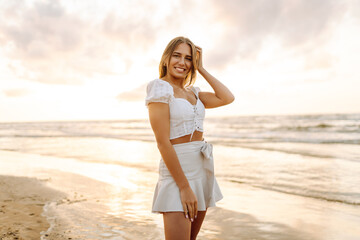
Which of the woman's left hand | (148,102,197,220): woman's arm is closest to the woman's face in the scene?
the woman's left hand

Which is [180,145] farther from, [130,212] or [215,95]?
[130,212]

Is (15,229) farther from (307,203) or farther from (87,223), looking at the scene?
(307,203)

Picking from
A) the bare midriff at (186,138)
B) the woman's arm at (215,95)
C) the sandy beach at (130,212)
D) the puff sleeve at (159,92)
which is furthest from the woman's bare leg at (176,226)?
the sandy beach at (130,212)

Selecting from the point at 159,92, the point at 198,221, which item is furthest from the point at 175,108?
the point at 198,221

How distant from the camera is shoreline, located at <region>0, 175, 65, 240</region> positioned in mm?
4211

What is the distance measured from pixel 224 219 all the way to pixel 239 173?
4148mm

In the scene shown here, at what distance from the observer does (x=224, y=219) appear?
505cm

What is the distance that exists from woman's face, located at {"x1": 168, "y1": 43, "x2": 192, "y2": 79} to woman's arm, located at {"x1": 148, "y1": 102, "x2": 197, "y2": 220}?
0.39 meters

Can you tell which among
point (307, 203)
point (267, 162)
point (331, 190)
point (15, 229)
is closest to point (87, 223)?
point (15, 229)

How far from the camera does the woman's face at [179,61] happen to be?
7.93 ft

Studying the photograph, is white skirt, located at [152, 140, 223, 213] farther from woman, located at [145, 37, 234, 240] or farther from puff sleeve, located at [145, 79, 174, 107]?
puff sleeve, located at [145, 79, 174, 107]

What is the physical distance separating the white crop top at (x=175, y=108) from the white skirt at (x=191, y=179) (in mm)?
112

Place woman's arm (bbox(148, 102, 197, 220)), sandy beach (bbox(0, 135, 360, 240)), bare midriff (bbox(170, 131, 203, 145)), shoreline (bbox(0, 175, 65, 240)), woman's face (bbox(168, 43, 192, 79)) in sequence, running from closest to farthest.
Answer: woman's arm (bbox(148, 102, 197, 220)) → bare midriff (bbox(170, 131, 203, 145)) → woman's face (bbox(168, 43, 192, 79)) → shoreline (bbox(0, 175, 65, 240)) → sandy beach (bbox(0, 135, 360, 240))

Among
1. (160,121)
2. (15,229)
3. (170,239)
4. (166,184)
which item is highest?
(160,121)
